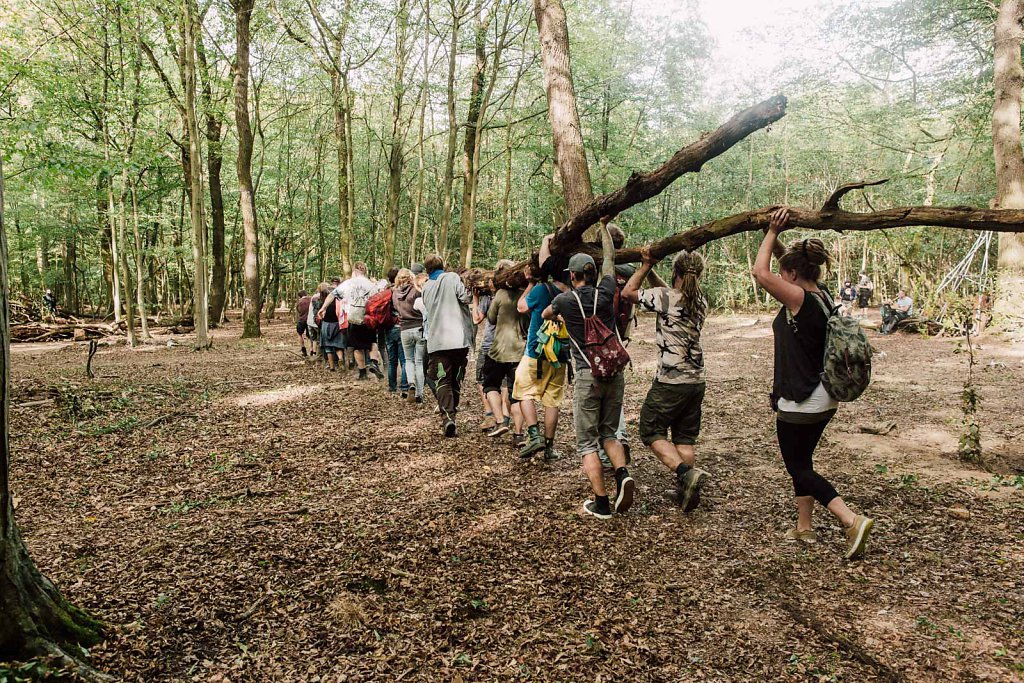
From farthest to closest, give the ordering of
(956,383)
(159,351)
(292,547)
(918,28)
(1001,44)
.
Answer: (918,28), (159,351), (1001,44), (956,383), (292,547)

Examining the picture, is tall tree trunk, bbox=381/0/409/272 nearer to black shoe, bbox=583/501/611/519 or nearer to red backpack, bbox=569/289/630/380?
red backpack, bbox=569/289/630/380

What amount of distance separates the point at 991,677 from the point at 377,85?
27444 millimetres

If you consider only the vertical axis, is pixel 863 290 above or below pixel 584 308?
above

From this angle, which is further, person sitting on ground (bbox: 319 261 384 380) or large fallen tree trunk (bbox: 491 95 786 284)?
person sitting on ground (bbox: 319 261 384 380)

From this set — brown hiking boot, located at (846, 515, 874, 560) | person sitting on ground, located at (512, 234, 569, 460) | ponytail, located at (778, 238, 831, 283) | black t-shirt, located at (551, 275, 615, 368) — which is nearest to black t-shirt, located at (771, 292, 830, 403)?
ponytail, located at (778, 238, 831, 283)

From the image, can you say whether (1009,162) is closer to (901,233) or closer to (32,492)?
(901,233)

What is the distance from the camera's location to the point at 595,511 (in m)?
4.89

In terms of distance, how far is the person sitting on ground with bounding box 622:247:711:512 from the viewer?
484 cm

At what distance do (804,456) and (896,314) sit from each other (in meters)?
20.6

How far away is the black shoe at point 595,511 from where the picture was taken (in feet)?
15.9

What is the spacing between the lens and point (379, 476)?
600 centimetres

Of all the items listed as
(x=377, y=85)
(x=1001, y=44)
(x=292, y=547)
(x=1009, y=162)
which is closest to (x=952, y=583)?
(x=292, y=547)

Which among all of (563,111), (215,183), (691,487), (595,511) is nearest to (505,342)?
(595,511)

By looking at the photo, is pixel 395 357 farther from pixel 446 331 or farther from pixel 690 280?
pixel 690 280
